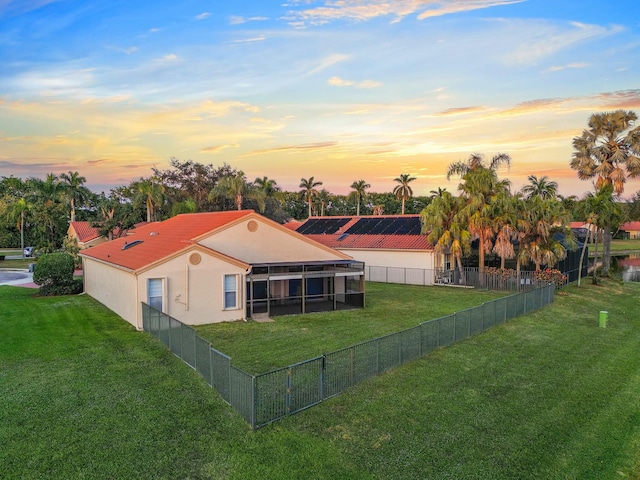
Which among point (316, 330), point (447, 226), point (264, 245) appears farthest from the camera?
point (447, 226)

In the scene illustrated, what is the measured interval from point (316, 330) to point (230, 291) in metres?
4.57

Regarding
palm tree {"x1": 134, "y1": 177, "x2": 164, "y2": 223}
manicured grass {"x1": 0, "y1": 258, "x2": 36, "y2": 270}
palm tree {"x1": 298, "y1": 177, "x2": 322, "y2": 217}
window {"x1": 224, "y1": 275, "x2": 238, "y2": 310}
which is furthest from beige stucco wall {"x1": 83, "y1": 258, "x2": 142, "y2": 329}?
palm tree {"x1": 298, "y1": 177, "x2": 322, "y2": 217}

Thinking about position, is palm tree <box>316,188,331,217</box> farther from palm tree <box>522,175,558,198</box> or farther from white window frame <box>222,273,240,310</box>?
white window frame <box>222,273,240,310</box>

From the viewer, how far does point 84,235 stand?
51344 millimetres

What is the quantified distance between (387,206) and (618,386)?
288 ft

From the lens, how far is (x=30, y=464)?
27.1 feet

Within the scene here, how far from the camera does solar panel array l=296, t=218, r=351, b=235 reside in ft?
145

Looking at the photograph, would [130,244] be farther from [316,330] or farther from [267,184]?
[267,184]

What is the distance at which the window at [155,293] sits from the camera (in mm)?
18844

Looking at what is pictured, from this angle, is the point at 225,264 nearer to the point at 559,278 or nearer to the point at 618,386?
the point at 618,386

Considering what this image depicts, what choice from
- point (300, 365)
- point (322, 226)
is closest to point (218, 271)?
point (300, 365)

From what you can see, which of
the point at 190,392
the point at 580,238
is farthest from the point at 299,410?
the point at 580,238

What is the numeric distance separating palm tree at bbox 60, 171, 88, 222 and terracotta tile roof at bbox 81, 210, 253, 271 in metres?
33.1

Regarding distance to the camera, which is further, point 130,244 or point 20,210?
point 20,210
